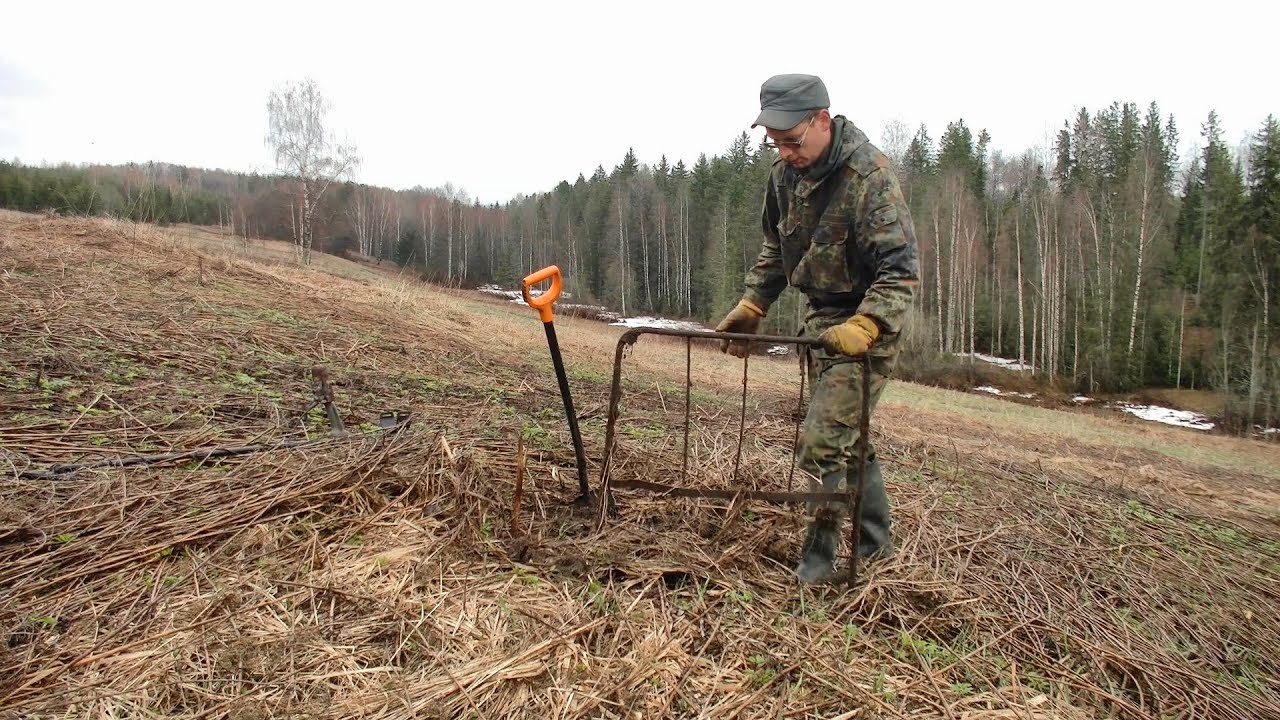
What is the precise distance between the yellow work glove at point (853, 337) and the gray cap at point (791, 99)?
0.83m

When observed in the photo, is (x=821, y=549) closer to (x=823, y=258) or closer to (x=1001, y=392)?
(x=823, y=258)

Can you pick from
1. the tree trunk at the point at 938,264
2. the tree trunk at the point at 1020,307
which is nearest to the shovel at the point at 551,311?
the tree trunk at the point at 938,264

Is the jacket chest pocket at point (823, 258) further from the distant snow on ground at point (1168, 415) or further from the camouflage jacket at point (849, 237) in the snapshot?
the distant snow on ground at point (1168, 415)

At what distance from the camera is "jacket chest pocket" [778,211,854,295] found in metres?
2.96

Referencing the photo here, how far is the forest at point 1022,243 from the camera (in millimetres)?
29391

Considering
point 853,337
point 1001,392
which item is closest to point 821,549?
point 853,337

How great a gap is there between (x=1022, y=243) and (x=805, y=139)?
4362 centimetres

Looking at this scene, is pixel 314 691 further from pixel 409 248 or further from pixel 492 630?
pixel 409 248

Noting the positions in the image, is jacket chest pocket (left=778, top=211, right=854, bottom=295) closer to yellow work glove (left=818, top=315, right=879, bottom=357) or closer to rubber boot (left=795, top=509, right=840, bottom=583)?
yellow work glove (left=818, top=315, right=879, bottom=357)

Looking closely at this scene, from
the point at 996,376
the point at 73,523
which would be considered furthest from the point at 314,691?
the point at 996,376

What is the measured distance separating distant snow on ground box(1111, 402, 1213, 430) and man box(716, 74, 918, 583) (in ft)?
96.1

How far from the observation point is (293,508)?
109 inches

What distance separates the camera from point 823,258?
3.00m

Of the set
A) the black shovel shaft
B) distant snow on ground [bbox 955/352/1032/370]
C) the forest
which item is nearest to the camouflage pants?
the black shovel shaft
